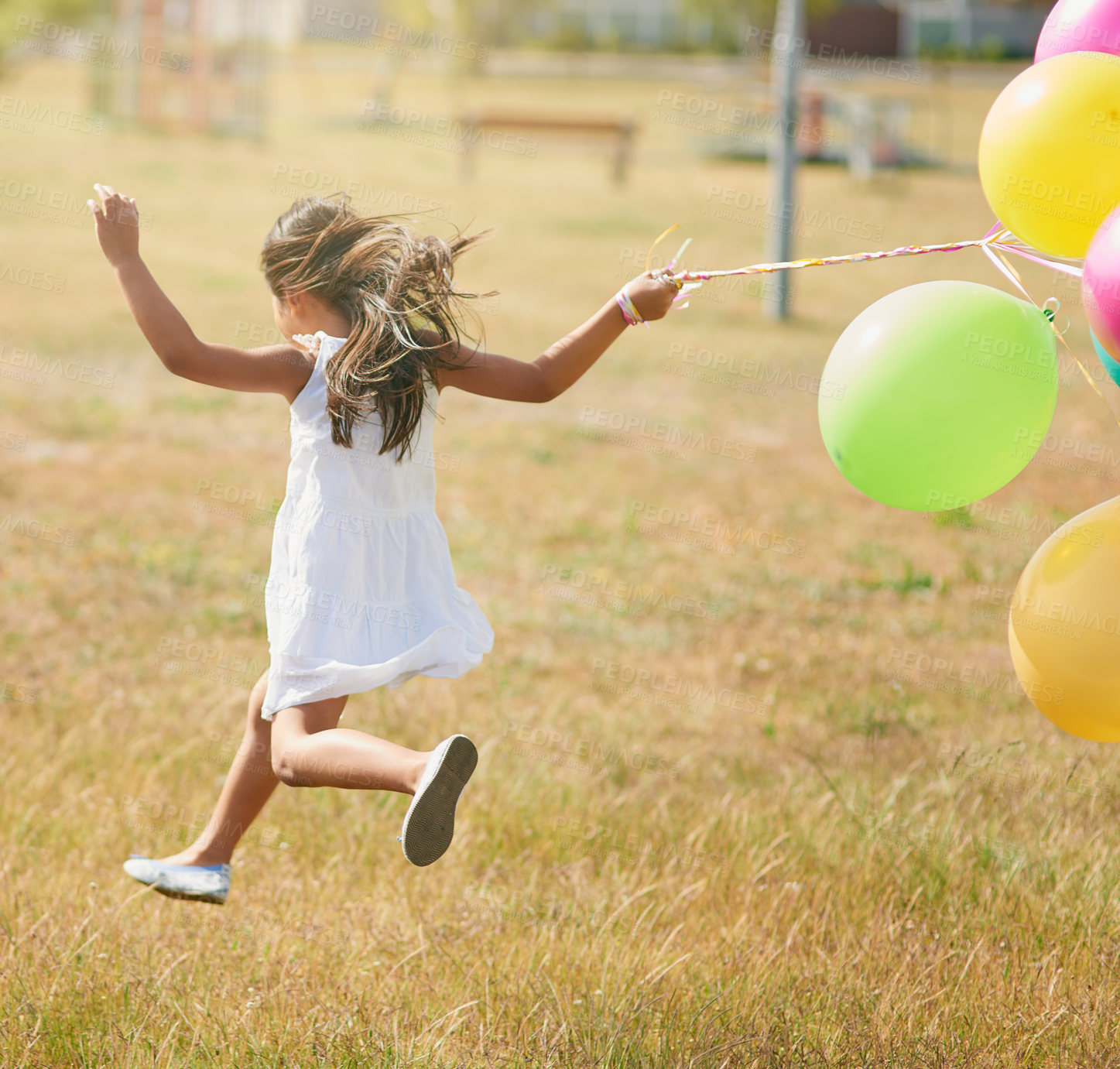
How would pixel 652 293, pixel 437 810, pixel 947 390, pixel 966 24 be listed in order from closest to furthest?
pixel 437 810
pixel 947 390
pixel 652 293
pixel 966 24

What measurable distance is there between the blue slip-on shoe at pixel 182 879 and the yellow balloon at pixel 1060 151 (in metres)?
2.33

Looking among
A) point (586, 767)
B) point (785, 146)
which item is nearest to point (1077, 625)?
point (586, 767)

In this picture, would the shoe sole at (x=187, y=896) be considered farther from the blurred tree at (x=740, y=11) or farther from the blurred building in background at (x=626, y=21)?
the blurred building in background at (x=626, y=21)

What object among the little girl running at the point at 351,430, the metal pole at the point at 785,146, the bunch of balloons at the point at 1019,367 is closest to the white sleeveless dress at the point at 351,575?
the little girl running at the point at 351,430

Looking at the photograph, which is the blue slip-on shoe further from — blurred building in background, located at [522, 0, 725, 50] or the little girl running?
blurred building in background, located at [522, 0, 725, 50]

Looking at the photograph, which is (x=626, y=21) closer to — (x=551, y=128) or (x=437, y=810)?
(x=551, y=128)

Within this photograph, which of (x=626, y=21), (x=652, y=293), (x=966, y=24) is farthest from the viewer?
(x=626, y=21)

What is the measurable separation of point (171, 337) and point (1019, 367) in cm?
167

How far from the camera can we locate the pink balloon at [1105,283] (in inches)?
84.7

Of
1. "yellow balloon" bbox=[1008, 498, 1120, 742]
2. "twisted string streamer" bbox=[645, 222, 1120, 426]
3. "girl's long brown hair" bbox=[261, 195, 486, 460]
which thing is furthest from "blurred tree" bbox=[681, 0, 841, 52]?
"yellow balloon" bbox=[1008, 498, 1120, 742]

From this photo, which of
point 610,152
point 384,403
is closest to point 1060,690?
point 384,403

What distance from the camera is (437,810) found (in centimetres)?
227

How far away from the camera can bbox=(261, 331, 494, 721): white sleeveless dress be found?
257 centimetres

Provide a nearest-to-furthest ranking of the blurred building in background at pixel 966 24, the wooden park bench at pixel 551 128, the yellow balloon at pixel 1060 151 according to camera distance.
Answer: the yellow balloon at pixel 1060 151 < the wooden park bench at pixel 551 128 < the blurred building in background at pixel 966 24
